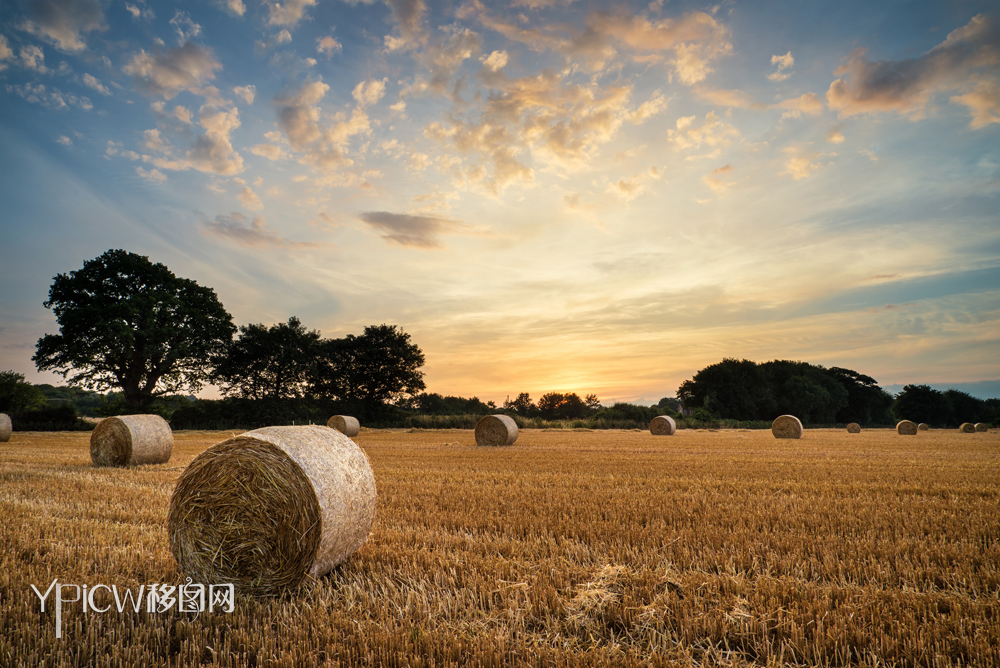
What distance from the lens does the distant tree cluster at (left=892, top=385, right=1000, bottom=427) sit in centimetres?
6294

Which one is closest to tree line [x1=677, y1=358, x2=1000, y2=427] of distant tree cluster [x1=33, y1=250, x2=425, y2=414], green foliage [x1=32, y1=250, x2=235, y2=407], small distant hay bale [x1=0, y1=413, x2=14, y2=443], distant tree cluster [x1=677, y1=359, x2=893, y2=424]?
distant tree cluster [x1=677, y1=359, x2=893, y2=424]

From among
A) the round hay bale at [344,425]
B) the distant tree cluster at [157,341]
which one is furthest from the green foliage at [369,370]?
the round hay bale at [344,425]

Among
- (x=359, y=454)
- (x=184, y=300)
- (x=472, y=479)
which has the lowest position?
(x=472, y=479)

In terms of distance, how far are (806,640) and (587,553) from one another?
1.89 m

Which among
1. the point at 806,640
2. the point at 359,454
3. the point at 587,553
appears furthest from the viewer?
the point at 359,454

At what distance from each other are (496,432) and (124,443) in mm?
11953

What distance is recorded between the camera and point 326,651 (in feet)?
9.29

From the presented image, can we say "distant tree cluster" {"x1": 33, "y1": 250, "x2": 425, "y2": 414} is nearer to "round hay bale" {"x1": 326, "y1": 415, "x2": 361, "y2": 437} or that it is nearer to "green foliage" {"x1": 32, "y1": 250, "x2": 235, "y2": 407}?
"green foliage" {"x1": 32, "y1": 250, "x2": 235, "y2": 407}

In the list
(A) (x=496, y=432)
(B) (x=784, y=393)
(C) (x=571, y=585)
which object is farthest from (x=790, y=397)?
(C) (x=571, y=585)

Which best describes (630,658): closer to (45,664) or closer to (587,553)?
(587,553)

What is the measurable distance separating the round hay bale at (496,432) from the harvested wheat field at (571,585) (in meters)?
12.5

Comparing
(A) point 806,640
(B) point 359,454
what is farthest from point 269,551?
(A) point 806,640

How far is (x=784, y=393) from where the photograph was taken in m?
66.4

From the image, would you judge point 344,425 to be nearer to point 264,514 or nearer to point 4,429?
point 4,429
